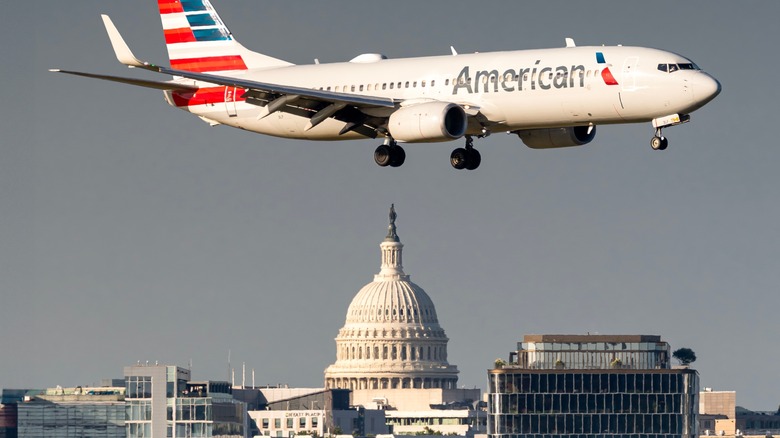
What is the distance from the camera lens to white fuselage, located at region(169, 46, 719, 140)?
3893 inches

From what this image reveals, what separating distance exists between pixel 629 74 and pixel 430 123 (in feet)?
29.7

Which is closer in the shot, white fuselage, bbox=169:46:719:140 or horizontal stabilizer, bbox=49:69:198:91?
white fuselage, bbox=169:46:719:140

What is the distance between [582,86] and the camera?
99.5 meters

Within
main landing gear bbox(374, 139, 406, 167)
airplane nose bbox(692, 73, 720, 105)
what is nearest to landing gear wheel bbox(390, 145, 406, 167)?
main landing gear bbox(374, 139, 406, 167)

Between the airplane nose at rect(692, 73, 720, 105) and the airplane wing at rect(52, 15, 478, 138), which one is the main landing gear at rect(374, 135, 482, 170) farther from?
the airplane nose at rect(692, 73, 720, 105)

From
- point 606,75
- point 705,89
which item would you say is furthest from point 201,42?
point 705,89

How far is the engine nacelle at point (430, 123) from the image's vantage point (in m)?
101

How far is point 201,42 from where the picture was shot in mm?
120625

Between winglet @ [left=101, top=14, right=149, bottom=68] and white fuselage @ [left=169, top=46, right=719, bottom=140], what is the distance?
1075cm

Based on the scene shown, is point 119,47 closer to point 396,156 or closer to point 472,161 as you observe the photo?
point 396,156

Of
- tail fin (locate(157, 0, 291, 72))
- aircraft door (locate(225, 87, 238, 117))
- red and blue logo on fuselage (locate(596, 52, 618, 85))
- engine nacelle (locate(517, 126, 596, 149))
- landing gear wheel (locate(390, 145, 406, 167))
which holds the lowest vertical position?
landing gear wheel (locate(390, 145, 406, 167))

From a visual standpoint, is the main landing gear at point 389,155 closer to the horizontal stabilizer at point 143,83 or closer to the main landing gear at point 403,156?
the main landing gear at point 403,156

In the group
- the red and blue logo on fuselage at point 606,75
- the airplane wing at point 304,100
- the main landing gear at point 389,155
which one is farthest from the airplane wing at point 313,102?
the red and blue logo on fuselage at point 606,75

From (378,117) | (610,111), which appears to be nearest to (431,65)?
(378,117)
